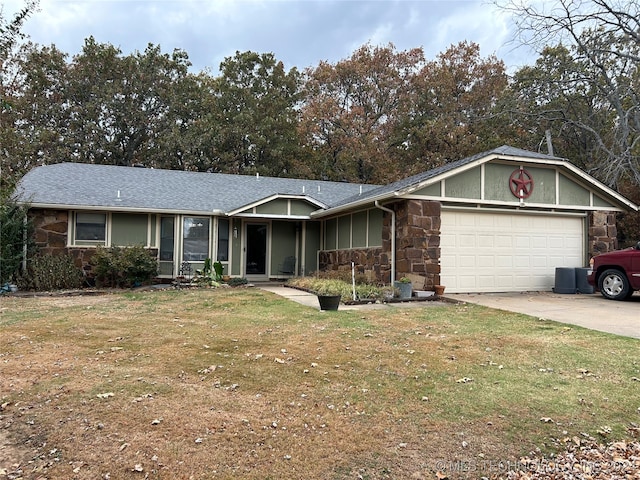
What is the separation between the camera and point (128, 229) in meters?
13.6

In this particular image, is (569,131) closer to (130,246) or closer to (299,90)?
(299,90)

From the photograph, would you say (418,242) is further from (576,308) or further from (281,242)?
(281,242)

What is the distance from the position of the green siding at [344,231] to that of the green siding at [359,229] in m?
0.27

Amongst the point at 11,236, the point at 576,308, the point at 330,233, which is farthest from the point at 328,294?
the point at 11,236

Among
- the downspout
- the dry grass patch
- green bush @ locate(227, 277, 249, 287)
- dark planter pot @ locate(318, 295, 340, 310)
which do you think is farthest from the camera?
green bush @ locate(227, 277, 249, 287)

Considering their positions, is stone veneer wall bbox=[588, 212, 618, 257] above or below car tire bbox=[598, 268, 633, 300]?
above

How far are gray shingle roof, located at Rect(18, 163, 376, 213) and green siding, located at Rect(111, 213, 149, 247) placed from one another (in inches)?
17.3

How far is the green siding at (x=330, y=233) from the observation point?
1478 cm

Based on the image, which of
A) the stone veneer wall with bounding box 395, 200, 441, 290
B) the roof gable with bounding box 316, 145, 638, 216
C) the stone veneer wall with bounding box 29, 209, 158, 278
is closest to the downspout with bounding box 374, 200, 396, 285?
the roof gable with bounding box 316, 145, 638, 216

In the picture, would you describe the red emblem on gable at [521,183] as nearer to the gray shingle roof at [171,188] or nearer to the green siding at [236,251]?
the gray shingle roof at [171,188]

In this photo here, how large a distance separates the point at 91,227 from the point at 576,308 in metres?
12.8

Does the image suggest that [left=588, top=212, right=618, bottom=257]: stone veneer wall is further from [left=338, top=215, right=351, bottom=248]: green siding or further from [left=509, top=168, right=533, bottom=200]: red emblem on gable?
[left=338, top=215, right=351, bottom=248]: green siding

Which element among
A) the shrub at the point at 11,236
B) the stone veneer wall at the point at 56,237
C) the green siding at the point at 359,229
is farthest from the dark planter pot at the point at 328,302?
the shrub at the point at 11,236

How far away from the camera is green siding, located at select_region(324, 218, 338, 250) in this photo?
14781mm
